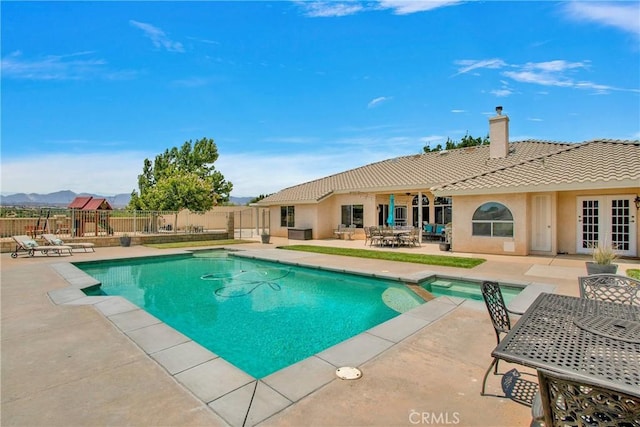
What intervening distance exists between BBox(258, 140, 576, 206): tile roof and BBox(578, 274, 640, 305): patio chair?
1332cm

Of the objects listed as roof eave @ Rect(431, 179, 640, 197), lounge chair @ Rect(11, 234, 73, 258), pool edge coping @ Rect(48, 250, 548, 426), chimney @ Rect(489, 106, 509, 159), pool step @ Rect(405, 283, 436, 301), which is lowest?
pool step @ Rect(405, 283, 436, 301)

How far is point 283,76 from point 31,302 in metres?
15.3

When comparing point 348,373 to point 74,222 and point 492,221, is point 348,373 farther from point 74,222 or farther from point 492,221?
point 74,222

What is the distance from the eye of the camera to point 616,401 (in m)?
1.45

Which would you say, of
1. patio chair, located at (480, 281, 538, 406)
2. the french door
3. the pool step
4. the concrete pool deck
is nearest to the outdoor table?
patio chair, located at (480, 281, 538, 406)

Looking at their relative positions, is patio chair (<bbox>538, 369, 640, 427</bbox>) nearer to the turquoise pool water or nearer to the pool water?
the turquoise pool water

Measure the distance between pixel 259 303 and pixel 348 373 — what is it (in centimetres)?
485

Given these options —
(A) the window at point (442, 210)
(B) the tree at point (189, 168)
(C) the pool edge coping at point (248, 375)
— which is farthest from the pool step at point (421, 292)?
(B) the tree at point (189, 168)

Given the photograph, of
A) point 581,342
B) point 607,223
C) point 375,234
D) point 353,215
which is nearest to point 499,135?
point 607,223

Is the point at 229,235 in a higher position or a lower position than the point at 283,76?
lower

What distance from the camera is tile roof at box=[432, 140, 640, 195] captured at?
11461 mm

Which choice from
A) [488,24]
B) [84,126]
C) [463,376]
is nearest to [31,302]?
[463,376]

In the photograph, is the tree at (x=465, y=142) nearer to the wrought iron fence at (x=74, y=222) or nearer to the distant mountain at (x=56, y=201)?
the distant mountain at (x=56, y=201)

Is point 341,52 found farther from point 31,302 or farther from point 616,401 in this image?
point 616,401
